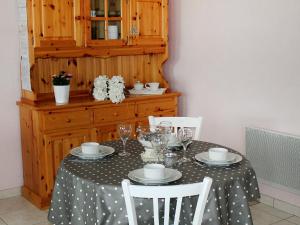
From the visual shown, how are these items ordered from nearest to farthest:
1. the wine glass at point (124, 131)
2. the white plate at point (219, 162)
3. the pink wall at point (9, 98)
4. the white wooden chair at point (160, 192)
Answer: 1. the white wooden chair at point (160, 192)
2. the white plate at point (219, 162)
3. the wine glass at point (124, 131)
4. the pink wall at point (9, 98)

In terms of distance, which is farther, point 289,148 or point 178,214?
point 289,148

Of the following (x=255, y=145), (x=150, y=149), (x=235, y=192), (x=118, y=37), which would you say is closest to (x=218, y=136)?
(x=255, y=145)

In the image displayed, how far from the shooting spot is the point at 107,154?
7.85 ft

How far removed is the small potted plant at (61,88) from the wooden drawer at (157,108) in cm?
69

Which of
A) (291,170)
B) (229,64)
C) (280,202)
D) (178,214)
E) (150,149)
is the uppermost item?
(229,64)

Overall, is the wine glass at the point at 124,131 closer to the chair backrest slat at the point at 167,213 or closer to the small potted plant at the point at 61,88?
the chair backrest slat at the point at 167,213

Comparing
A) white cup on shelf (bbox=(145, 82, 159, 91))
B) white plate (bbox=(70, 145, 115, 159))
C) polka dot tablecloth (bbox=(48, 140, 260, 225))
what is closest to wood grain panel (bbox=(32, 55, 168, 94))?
white cup on shelf (bbox=(145, 82, 159, 91))

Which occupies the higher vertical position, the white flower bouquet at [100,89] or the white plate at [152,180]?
the white flower bouquet at [100,89]

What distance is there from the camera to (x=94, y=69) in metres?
4.04

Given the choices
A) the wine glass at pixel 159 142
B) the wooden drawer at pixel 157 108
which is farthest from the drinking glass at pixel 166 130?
the wooden drawer at pixel 157 108

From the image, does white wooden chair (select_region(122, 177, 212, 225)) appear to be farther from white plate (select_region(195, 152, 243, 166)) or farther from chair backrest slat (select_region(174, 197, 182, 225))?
white plate (select_region(195, 152, 243, 166))

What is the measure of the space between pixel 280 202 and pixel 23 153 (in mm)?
2166

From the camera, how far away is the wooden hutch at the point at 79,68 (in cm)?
344

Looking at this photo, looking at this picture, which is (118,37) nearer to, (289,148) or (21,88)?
(21,88)
